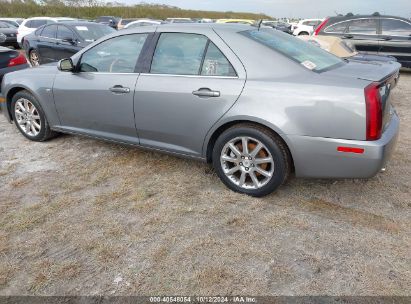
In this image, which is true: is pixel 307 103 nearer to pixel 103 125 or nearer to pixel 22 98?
pixel 103 125

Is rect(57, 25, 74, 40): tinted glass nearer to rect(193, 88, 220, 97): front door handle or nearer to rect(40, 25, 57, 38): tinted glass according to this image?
rect(40, 25, 57, 38): tinted glass

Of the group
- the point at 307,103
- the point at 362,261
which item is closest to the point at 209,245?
the point at 362,261

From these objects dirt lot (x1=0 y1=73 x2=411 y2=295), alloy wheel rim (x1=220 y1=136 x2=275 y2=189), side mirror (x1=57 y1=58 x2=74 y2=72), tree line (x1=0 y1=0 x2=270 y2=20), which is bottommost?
dirt lot (x1=0 y1=73 x2=411 y2=295)

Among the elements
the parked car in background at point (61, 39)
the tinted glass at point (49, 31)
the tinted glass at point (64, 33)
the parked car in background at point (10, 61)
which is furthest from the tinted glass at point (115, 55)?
the tinted glass at point (49, 31)

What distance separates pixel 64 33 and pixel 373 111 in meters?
8.58

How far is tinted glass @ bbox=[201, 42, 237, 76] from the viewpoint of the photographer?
302 cm

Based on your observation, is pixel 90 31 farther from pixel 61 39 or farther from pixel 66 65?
pixel 66 65

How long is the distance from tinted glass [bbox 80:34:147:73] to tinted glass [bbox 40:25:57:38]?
20.9 ft

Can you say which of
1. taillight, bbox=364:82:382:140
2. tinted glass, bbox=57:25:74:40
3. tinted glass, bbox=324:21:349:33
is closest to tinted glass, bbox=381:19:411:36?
tinted glass, bbox=324:21:349:33

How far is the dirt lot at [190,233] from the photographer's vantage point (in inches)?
87.3

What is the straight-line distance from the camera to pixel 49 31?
945cm

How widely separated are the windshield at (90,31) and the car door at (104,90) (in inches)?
206

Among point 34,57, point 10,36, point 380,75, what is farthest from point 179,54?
point 10,36

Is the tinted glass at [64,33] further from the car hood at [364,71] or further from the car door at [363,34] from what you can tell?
the car hood at [364,71]
